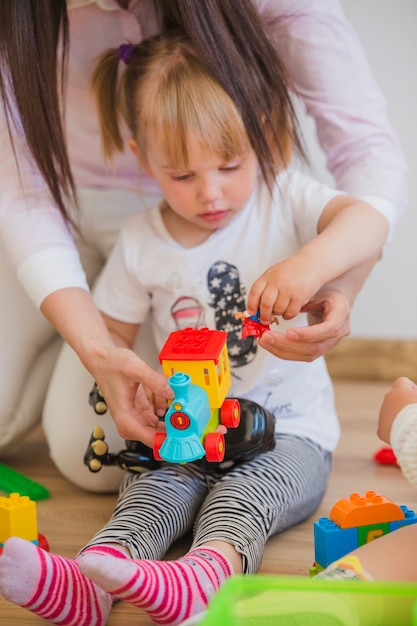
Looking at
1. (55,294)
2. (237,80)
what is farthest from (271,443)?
(237,80)

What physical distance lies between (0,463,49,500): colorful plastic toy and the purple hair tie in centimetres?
60

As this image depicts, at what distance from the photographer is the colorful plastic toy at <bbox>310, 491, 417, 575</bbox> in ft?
2.79

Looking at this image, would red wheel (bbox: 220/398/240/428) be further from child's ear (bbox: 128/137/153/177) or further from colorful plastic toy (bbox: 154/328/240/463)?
child's ear (bbox: 128/137/153/177)

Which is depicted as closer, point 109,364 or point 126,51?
point 109,364

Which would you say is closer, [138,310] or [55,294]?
[55,294]

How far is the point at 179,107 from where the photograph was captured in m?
1.04

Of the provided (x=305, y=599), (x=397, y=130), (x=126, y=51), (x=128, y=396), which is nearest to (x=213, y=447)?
(x=128, y=396)

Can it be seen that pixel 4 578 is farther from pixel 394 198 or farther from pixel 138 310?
pixel 394 198

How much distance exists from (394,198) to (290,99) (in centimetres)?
19

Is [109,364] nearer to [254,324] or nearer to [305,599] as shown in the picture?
[254,324]

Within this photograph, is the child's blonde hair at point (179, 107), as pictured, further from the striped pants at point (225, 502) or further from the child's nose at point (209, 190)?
the striped pants at point (225, 502)

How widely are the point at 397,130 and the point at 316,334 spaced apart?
0.84m

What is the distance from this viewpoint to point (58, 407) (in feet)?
4.10

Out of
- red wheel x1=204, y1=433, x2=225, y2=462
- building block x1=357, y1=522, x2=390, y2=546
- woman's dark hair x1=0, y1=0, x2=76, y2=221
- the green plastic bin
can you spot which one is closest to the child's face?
woman's dark hair x1=0, y1=0, x2=76, y2=221
